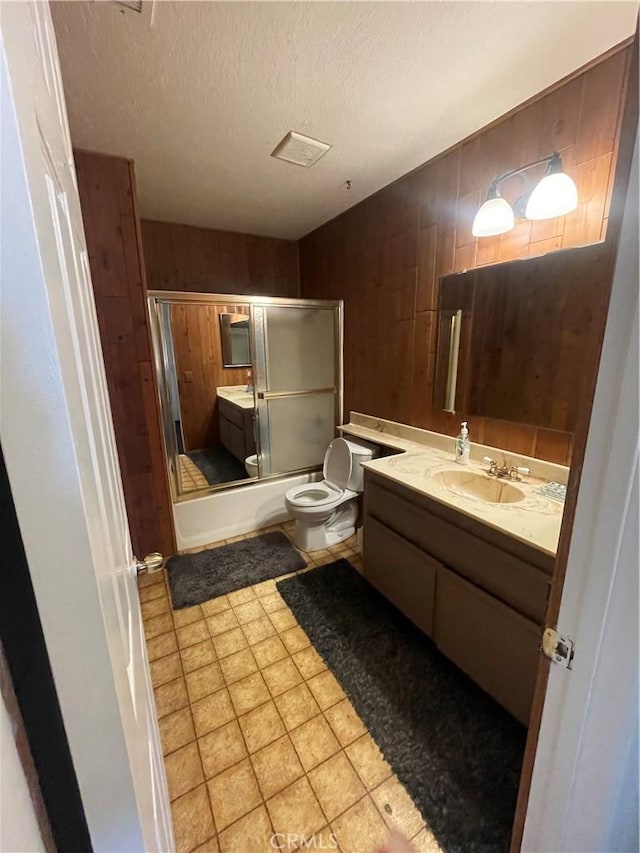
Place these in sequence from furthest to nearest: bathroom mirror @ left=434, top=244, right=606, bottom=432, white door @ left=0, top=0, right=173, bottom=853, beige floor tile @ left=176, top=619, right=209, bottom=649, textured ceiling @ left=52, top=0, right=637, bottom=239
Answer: beige floor tile @ left=176, top=619, right=209, bottom=649
bathroom mirror @ left=434, top=244, right=606, bottom=432
textured ceiling @ left=52, top=0, right=637, bottom=239
white door @ left=0, top=0, right=173, bottom=853

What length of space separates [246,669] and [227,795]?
0.46 meters

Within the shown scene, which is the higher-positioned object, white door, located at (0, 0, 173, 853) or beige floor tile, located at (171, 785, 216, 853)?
white door, located at (0, 0, 173, 853)

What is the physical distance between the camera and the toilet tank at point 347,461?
2.50 metres

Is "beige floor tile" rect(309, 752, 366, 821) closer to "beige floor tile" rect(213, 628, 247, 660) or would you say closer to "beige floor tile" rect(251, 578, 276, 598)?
"beige floor tile" rect(213, 628, 247, 660)

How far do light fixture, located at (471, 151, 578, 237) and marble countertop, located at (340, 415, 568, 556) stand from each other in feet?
3.50

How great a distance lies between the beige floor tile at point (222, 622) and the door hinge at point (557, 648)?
64.7 inches

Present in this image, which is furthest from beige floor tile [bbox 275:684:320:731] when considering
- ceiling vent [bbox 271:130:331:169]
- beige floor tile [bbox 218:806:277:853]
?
ceiling vent [bbox 271:130:331:169]

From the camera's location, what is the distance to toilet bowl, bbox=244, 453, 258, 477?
2.96 meters

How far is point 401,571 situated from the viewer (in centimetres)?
176

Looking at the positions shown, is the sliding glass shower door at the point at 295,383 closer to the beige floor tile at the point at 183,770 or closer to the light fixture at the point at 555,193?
the light fixture at the point at 555,193

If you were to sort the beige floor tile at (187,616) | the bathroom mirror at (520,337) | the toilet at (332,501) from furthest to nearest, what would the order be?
the toilet at (332,501) → the beige floor tile at (187,616) → the bathroom mirror at (520,337)

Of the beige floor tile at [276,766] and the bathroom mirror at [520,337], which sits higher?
the bathroom mirror at [520,337]

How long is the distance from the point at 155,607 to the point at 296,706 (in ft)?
3.36

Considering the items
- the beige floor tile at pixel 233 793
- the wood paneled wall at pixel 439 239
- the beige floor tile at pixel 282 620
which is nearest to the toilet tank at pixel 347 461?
the wood paneled wall at pixel 439 239
